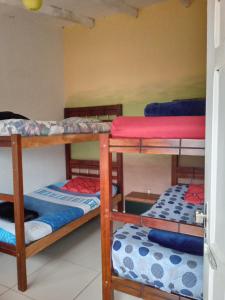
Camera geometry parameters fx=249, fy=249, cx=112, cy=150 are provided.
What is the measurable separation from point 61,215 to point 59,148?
1.69 m

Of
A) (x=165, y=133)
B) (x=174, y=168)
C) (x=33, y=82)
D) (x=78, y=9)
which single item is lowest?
(x=174, y=168)

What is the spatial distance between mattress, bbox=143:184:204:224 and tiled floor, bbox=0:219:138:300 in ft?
2.30

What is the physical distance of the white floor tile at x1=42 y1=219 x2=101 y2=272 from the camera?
8.07ft

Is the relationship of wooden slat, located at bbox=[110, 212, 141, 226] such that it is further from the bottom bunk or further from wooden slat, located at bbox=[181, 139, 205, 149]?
the bottom bunk

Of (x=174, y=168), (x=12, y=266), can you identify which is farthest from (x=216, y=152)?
(x=174, y=168)

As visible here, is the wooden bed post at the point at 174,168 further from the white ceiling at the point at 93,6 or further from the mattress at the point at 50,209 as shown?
the white ceiling at the point at 93,6

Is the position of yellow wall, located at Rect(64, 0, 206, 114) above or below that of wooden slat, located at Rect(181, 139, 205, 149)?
above

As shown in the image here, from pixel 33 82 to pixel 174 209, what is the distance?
2.61 meters

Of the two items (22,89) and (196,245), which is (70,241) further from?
(22,89)

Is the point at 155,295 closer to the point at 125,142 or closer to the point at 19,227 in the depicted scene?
the point at 125,142

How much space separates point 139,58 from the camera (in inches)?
137

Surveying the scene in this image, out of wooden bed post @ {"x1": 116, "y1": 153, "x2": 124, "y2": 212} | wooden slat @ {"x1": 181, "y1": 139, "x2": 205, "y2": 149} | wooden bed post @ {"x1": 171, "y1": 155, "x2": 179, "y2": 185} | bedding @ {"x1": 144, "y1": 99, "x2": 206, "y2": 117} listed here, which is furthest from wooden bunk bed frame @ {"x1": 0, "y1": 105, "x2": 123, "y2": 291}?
wooden slat @ {"x1": 181, "y1": 139, "x2": 205, "y2": 149}

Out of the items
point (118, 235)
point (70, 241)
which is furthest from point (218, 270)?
point (70, 241)

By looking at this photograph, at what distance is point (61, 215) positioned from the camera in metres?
2.54
